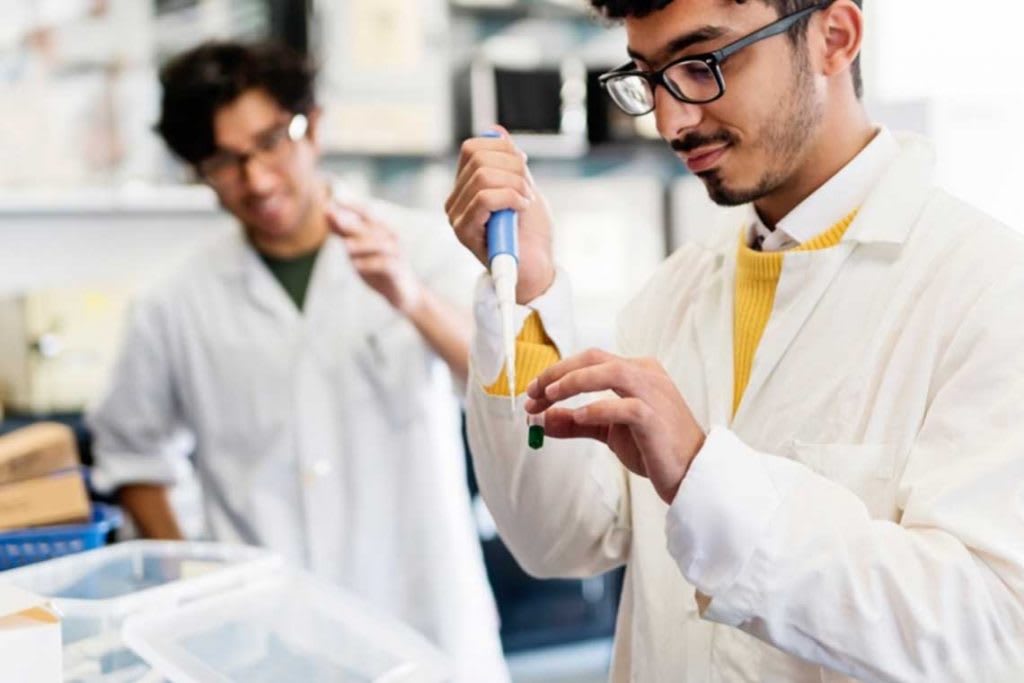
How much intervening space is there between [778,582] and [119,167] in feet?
8.29

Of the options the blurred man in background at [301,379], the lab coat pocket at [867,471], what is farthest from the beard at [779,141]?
the blurred man in background at [301,379]

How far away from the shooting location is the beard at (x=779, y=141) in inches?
41.9

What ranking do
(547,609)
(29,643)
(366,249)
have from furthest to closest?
(547,609), (366,249), (29,643)

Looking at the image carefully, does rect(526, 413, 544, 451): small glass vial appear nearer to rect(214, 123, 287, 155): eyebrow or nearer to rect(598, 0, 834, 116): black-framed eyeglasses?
rect(598, 0, 834, 116): black-framed eyeglasses

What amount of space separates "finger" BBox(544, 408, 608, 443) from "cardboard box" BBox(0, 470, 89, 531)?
2.49 ft

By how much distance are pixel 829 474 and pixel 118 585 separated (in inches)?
29.2

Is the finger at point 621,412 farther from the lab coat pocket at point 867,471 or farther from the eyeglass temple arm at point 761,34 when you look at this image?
the eyeglass temple arm at point 761,34

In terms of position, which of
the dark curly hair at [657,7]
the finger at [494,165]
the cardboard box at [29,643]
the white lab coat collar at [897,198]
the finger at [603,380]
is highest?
the dark curly hair at [657,7]

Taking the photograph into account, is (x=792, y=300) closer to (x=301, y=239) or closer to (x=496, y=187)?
(x=496, y=187)

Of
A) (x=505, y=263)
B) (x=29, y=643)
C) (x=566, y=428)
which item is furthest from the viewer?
(x=505, y=263)

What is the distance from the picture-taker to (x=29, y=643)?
32.6 inches

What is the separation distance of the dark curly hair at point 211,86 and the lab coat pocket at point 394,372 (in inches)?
A: 15.9

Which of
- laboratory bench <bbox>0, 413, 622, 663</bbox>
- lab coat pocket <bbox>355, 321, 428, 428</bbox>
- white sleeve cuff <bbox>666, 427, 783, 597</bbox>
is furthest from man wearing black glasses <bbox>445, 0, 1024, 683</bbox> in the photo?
laboratory bench <bbox>0, 413, 622, 663</bbox>

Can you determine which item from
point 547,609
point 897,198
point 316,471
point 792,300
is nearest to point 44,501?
point 316,471
